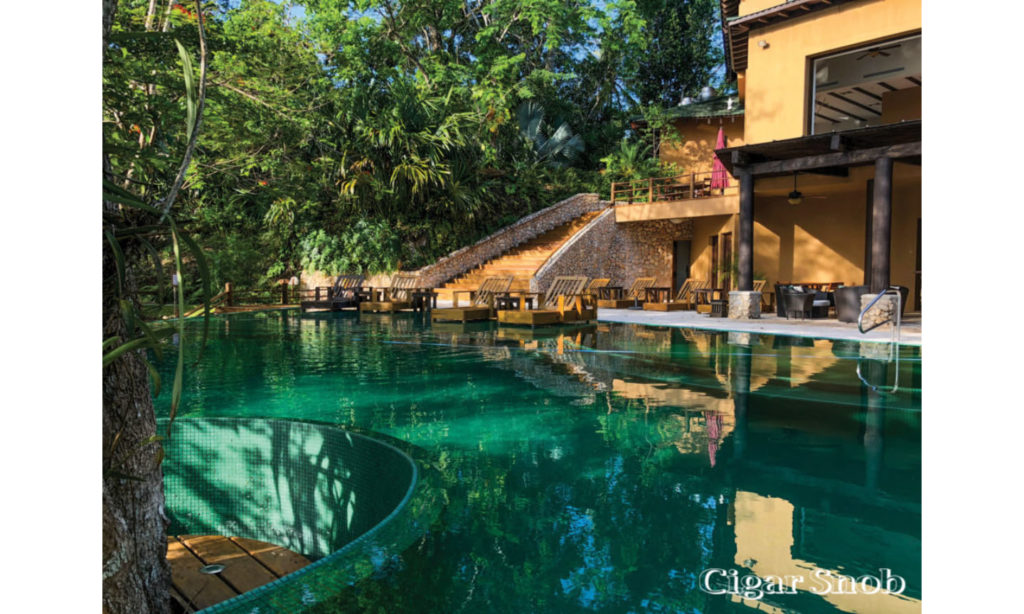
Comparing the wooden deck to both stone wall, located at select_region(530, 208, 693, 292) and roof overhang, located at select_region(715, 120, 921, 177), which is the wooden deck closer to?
roof overhang, located at select_region(715, 120, 921, 177)

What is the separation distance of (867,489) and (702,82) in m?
29.3

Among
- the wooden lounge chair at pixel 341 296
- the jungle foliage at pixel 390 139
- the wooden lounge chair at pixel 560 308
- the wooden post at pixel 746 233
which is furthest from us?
the jungle foliage at pixel 390 139

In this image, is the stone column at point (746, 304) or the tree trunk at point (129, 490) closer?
the tree trunk at point (129, 490)

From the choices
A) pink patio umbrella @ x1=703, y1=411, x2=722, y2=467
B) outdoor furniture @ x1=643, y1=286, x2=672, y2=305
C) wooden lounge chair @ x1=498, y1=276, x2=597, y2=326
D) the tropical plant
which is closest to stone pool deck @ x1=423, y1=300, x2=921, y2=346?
wooden lounge chair @ x1=498, y1=276, x2=597, y2=326

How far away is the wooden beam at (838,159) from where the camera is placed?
36.4ft

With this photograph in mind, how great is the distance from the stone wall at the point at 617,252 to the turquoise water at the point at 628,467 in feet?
34.0

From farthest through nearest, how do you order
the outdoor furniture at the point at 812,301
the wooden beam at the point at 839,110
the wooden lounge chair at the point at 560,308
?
the wooden beam at the point at 839,110 → the outdoor furniture at the point at 812,301 → the wooden lounge chair at the point at 560,308

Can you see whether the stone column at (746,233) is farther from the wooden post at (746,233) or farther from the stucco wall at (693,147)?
the stucco wall at (693,147)

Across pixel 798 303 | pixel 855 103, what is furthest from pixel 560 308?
pixel 855 103

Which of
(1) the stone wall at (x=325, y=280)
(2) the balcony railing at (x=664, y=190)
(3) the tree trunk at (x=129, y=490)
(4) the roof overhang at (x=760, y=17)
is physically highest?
(4) the roof overhang at (x=760, y=17)

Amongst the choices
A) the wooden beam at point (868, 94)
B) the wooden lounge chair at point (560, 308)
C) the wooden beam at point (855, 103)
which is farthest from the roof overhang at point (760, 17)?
the wooden lounge chair at point (560, 308)

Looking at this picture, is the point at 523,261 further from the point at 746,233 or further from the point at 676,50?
the point at 676,50

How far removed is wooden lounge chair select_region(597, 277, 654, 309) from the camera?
1794 cm
